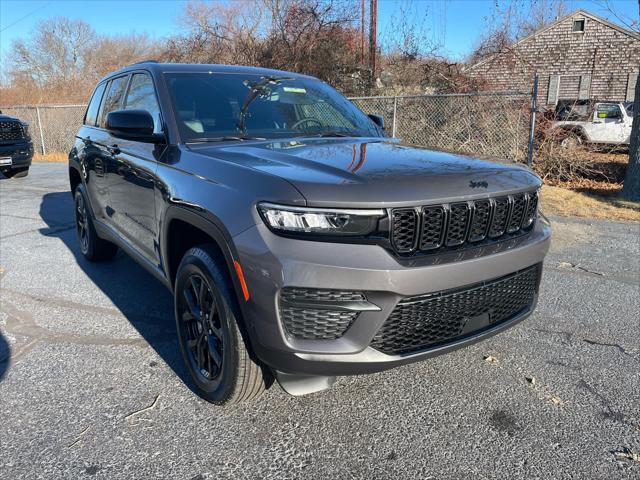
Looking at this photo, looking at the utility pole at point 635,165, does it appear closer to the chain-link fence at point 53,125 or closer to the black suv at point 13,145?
the black suv at point 13,145

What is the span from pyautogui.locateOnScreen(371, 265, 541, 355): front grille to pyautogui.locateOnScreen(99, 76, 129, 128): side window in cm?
310

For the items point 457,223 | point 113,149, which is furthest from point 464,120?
point 457,223

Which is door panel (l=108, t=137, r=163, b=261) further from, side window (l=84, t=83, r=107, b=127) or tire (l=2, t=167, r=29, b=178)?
tire (l=2, t=167, r=29, b=178)

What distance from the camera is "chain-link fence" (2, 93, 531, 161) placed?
10.5 metres

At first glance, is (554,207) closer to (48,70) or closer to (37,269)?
(37,269)

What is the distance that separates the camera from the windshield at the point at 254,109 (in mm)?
3061

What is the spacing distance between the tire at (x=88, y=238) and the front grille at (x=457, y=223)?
3.67 metres

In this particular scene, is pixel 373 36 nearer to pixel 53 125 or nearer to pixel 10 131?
pixel 10 131

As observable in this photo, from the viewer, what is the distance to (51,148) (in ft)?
61.2

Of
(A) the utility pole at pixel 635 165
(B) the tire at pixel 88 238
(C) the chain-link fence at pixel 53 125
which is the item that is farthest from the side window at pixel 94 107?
(C) the chain-link fence at pixel 53 125

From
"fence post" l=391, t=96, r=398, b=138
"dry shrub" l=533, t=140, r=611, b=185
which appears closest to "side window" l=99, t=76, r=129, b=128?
"fence post" l=391, t=96, r=398, b=138

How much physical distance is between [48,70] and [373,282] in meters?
43.6

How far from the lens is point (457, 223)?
7.19ft

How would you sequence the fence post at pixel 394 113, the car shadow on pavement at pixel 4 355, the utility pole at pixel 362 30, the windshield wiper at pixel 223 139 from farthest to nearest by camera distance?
the utility pole at pixel 362 30
the fence post at pixel 394 113
the car shadow on pavement at pixel 4 355
the windshield wiper at pixel 223 139
